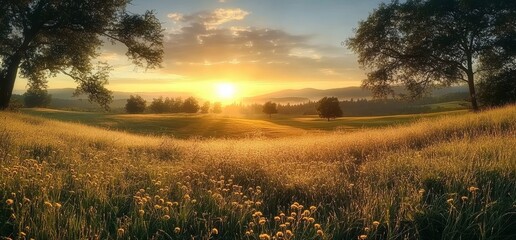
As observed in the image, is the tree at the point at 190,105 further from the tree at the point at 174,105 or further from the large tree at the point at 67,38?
the large tree at the point at 67,38

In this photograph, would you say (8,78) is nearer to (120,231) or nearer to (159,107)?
(120,231)

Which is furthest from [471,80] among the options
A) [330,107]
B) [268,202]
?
[330,107]

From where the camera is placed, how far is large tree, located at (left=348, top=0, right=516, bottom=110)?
29.7 m

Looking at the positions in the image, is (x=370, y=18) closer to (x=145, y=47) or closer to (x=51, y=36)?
(x=145, y=47)

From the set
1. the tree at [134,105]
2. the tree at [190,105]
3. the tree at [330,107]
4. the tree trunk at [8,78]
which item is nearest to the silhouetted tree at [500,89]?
the tree trunk at [8,78]

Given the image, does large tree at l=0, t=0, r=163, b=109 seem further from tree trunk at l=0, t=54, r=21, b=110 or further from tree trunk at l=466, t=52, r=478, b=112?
tree trunk at l=466, t=52, r=478, b=112

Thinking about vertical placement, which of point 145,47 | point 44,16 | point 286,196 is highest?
point 44,16

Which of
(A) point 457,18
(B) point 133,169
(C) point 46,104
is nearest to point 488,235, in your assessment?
(B) point 133,169

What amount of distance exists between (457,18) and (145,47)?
22906 millimetres

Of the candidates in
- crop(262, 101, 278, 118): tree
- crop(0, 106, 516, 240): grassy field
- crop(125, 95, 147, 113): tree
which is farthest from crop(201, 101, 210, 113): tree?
crop(0, 106, 516, 240): grassy field

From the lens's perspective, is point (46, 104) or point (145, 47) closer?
point (145, 47)

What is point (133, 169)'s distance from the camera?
31.3 feet

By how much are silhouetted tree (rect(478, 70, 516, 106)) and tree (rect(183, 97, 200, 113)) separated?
9389 centimetres

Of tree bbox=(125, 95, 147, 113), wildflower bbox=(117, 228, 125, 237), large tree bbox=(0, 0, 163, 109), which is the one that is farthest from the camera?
tree bbox=(125, 95, 147, 113)
